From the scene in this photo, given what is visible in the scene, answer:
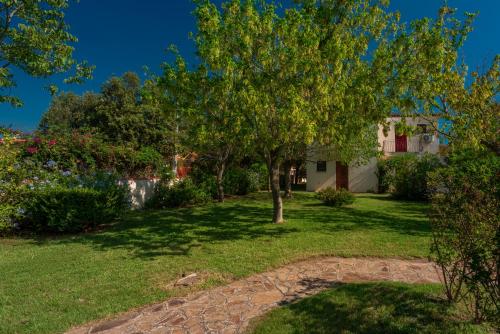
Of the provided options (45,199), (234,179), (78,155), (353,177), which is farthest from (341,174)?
(45,199)

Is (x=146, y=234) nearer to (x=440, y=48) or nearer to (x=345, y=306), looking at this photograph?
(x=345, y=306)

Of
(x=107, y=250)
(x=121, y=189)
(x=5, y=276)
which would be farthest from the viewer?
(x=121, y=189)

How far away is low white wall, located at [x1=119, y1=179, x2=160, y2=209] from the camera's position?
12.9 metres

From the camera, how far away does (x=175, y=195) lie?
45.6 ft

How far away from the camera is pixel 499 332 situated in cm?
294

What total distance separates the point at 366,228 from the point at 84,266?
742 centimetres

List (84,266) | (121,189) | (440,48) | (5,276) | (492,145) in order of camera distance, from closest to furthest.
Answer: (5,276) → (84,266) → (440,48) → (492,145) → (121,189)

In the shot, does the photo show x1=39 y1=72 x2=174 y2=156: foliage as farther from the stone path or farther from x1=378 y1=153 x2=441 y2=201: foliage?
x1=378 y1=153 x2=441 y2=201: foliage

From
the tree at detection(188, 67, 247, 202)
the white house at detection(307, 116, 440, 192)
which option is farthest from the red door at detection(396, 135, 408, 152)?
the tree at detection(188, 67, 247, 202)

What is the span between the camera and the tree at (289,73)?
6988 mm

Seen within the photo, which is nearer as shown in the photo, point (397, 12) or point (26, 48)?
point (26, 48)

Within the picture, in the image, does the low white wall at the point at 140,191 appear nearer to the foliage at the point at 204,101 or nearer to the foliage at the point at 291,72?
the foliage at the point at 204,101

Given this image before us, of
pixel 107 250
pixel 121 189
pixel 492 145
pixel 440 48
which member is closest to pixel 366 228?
pixel 492 145

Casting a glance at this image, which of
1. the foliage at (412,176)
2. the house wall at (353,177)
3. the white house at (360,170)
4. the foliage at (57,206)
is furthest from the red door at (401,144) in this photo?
the foliage at (57,206)
